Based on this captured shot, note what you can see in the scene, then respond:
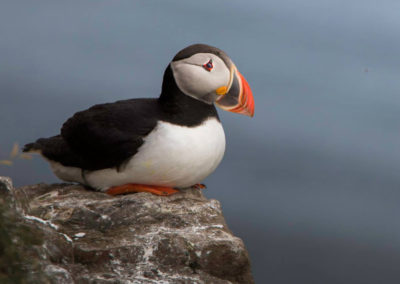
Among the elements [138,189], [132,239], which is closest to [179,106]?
[138,189]

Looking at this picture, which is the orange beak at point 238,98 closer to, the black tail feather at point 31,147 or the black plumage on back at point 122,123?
the black plumage on back at point 122,123

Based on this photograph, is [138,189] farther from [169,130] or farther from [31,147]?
[31,147]

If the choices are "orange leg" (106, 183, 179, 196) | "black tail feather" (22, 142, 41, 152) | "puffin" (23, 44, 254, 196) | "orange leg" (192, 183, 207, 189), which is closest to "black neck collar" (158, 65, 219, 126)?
"puffin" (23, 44, 254, 196)

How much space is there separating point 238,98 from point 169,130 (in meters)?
0.48

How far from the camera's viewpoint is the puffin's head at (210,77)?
4.27m

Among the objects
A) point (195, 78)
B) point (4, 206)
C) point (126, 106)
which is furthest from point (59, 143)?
point (4, 206)

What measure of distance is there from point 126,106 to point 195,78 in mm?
476

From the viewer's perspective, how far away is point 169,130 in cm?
423

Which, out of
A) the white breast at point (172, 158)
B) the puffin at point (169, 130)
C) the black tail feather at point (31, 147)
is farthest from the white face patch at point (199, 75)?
the black tail feather at point (31, 147)

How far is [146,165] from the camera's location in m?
4.23

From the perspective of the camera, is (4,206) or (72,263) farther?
(72,263)

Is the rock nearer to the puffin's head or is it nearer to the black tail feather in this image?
the black tail feather

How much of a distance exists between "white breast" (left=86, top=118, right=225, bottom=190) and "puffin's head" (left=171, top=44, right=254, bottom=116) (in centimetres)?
18

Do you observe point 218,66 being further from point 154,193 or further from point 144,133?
point 154,193
